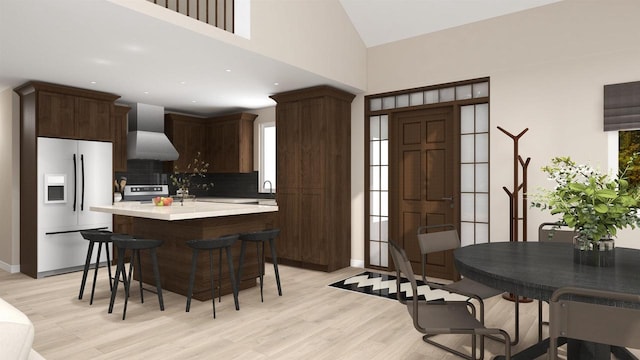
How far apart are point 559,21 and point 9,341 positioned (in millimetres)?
4881

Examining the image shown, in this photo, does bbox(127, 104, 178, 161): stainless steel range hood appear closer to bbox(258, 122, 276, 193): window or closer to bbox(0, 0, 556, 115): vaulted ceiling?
bbox(0, 0, 556, 115): vaulted ceiling

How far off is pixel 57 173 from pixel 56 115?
74 cm

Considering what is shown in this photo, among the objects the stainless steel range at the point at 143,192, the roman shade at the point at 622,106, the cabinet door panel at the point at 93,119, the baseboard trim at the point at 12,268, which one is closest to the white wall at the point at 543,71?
the roman shade at the point at 622,106

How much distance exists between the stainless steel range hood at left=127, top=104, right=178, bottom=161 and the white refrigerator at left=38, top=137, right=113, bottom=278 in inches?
23.6

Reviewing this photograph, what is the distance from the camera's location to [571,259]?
2242 mm

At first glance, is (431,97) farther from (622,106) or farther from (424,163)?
(622,106)

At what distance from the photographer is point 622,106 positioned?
3.68 m

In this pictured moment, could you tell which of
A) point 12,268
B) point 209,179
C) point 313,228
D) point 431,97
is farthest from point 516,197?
point 12,268

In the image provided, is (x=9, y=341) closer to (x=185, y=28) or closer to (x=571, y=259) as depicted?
(x=571, y=259)

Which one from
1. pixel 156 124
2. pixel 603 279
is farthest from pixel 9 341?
pixel 156 124

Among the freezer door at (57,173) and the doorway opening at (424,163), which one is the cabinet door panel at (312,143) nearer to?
the doorway opening at (424,163)

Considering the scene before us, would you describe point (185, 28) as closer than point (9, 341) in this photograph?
No

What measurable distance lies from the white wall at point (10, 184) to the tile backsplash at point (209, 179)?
152 centimetres

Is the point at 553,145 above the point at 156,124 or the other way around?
the other way around
